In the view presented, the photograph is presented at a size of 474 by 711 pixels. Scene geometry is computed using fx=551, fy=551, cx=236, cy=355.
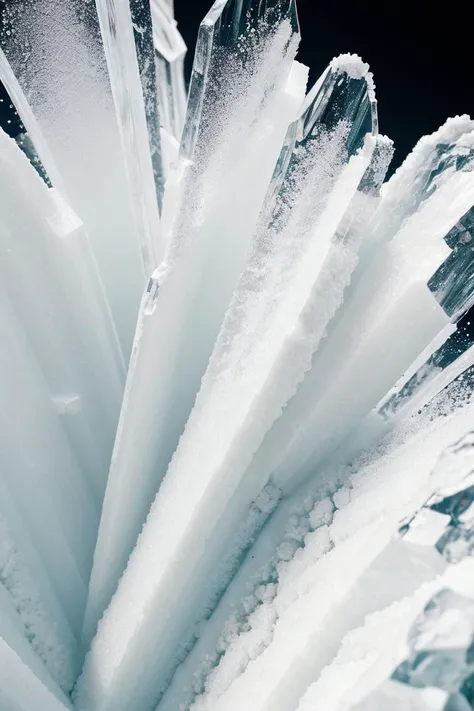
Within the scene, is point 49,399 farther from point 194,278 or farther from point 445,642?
point 445,642

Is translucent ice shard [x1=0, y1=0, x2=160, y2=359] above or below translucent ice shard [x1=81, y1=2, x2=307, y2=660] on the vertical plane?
above

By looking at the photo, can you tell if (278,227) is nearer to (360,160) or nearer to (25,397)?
(360,160)

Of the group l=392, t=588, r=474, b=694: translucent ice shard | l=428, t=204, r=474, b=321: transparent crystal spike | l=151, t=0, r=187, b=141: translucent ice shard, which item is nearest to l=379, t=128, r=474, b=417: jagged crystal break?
l=428, t=204, r=474, b=321: transparent crystal spike

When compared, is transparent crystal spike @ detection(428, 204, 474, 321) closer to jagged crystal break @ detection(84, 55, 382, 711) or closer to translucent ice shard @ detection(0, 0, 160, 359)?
jagged crystal break @ detection(84, 55, 382, 711)

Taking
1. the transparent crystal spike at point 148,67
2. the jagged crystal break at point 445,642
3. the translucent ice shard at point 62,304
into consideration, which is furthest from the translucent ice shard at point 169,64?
the jagged crystal break at point 445,642

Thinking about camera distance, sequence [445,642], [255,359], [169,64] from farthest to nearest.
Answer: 1. [169,64]
2. [255,359]
3. [445,642]

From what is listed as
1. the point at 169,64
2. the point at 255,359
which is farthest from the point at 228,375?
the point at 169,64

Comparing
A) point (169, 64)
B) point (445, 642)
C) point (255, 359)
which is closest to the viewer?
point (445, 642)

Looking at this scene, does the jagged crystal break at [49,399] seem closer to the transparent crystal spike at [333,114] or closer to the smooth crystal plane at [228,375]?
the smooth crystal plane at [228,375]
